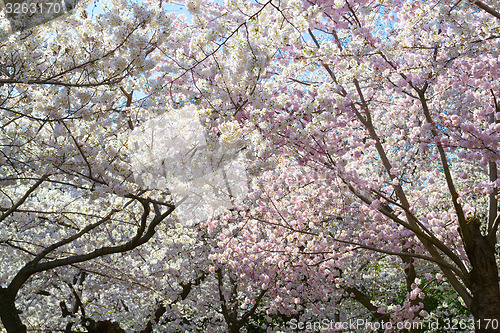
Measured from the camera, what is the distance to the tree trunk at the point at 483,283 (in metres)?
5.70

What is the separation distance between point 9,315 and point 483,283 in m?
6.47

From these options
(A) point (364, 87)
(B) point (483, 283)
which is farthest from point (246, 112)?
(B) point (483, 283)

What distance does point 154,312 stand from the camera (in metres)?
12.2

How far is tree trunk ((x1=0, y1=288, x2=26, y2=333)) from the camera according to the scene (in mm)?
6234

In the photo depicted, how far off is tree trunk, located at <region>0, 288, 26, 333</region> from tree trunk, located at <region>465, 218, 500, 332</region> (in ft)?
20.2

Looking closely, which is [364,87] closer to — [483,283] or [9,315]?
[483,283]

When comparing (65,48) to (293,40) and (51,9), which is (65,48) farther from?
(293,40)

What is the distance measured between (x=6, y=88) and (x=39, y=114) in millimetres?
1577

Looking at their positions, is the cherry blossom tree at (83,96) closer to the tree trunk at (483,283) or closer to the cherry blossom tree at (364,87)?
the cherry blossom tree at (364,87)

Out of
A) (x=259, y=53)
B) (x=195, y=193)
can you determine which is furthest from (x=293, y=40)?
(x=195, y=193)

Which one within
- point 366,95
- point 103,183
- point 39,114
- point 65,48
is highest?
point 366,95

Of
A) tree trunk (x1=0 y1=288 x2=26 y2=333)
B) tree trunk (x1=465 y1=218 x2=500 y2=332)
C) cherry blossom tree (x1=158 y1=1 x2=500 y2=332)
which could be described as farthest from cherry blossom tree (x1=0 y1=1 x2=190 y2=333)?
tree trunk (x1=465 y1=218 x2=500 y2=332)

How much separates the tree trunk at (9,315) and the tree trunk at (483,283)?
615 cm

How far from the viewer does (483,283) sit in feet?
19.2
